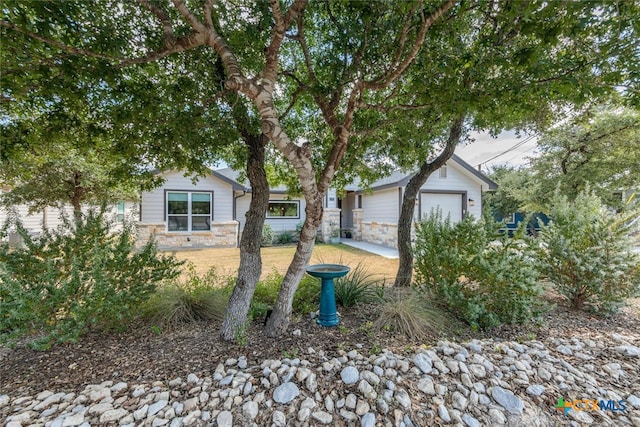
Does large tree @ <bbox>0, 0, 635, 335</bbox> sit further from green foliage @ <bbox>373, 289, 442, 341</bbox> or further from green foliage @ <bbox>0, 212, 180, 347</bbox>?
green foliage @ <bbox>0, 212, 180, 347</bbox>

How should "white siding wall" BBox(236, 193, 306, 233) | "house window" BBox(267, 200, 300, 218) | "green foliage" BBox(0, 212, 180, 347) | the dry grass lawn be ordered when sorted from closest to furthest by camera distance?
"green foliage" BBox(0, 212, 180, 347) < the dry grass lawn < "white siding wall" BBox(236, 193, 306, 233) < "house window" BBox(267, 200, 300, 218)

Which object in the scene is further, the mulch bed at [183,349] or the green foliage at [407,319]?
the green foliage at [407,319]

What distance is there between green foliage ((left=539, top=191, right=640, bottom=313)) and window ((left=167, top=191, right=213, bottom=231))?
426 inches

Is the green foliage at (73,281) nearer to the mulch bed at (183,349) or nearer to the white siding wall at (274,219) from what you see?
the mulch bed at (183,349)

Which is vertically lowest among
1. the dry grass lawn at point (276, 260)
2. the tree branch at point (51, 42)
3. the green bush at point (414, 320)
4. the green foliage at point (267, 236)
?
the dry grass lawn at point (276, 260)

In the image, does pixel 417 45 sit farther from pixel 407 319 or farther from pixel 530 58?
pixel 407 319

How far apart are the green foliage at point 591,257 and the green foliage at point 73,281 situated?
5.12m

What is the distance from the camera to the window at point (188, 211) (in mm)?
10938

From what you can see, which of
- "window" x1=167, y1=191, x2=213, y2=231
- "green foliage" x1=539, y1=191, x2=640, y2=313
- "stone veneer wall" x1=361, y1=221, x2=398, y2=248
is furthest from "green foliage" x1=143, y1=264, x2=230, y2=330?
"stone veneer wall" x1=361, y1=221, x2=398, y2=248

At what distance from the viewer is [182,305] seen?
337cm

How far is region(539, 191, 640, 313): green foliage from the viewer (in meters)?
3.66

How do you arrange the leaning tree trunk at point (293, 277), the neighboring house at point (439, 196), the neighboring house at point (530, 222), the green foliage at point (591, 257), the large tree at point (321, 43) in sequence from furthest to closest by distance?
the neighboring house at point (439, 196) → the green foliage at point (591, 257) → the neighboring house at point (530, 222) → the leaning tree trunk at point (293, 277) → the large tree at point (321, 43)

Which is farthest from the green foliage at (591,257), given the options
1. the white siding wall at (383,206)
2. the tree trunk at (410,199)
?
the white siding wall at (383,206)

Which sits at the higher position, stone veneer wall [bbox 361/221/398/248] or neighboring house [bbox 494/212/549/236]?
neighboring house [bbox 494/212/549/236]
